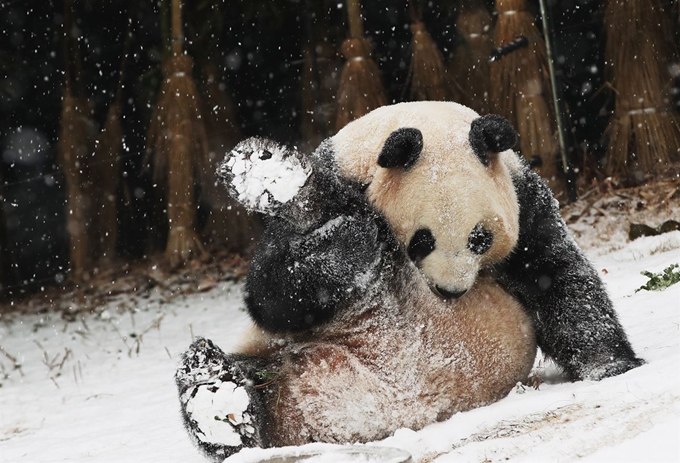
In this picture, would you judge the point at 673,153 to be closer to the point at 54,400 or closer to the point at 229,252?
the point at 229,252

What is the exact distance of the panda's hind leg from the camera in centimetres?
251

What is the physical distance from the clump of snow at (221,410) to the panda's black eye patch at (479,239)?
810 mm

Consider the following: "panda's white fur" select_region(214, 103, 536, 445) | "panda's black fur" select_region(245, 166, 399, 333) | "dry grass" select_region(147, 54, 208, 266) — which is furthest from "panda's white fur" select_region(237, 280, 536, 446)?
"dry grass" select_region(147, 54, 208, 266)

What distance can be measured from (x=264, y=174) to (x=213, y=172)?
5774 mm

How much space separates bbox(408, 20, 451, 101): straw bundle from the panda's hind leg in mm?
5058

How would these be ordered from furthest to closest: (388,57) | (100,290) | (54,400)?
(100,290) < (388,57) < (54,400)

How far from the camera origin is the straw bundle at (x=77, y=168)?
8469 mm

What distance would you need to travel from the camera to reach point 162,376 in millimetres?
5828

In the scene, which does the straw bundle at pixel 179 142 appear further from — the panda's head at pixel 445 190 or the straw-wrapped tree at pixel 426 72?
the panda's head at pixel 445 190

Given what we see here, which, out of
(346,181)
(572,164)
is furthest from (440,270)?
(572,164)

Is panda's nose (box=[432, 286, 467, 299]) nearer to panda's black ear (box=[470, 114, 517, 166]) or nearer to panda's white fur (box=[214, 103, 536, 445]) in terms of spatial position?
panda's white fur (box=[214, 103, 536, 445])

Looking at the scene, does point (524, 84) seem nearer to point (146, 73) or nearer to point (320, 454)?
point (146, 73)

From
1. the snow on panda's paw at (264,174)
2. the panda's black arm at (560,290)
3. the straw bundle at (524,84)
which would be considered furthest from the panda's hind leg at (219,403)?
the straw bundle at (524,84)

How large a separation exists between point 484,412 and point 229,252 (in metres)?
5.79
